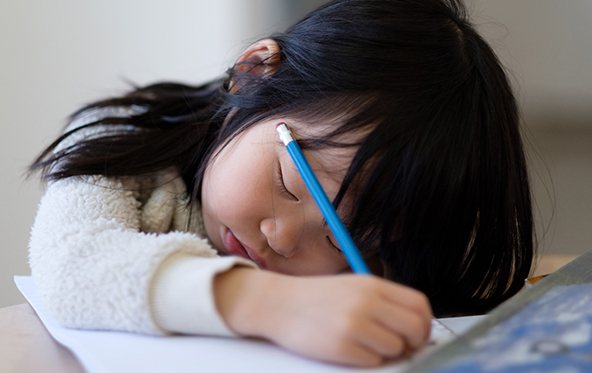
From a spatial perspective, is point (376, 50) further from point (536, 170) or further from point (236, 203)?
point (536, 170)

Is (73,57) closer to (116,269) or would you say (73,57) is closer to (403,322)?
(116,269)

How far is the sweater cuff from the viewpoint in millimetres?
460

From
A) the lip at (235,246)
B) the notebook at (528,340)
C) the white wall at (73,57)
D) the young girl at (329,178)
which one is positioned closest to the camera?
the notebook at (528,340)

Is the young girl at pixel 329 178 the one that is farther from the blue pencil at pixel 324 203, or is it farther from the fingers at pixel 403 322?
the fingers at pixel 403 322

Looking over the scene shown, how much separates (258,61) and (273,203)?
184mm

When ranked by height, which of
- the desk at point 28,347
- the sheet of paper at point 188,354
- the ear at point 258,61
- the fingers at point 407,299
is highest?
the ear at point 258,61

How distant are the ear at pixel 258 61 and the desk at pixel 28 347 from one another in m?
0.31

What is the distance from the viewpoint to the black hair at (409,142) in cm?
62

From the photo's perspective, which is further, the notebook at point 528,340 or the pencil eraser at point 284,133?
the pencil eraser at point 284,133

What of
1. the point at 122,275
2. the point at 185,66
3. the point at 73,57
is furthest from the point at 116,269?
the point at 185,66

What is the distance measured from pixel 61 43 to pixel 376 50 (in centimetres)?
66

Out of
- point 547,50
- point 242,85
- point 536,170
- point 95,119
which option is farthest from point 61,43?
point 547,50

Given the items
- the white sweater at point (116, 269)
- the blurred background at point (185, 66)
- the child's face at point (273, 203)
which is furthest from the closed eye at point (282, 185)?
the blurred background at point (185, 66)

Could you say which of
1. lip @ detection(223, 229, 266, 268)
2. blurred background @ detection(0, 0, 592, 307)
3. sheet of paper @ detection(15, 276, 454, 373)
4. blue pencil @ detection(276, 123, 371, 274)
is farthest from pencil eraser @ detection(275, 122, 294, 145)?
blurred background @ detection(0, 0, 592, 307)
